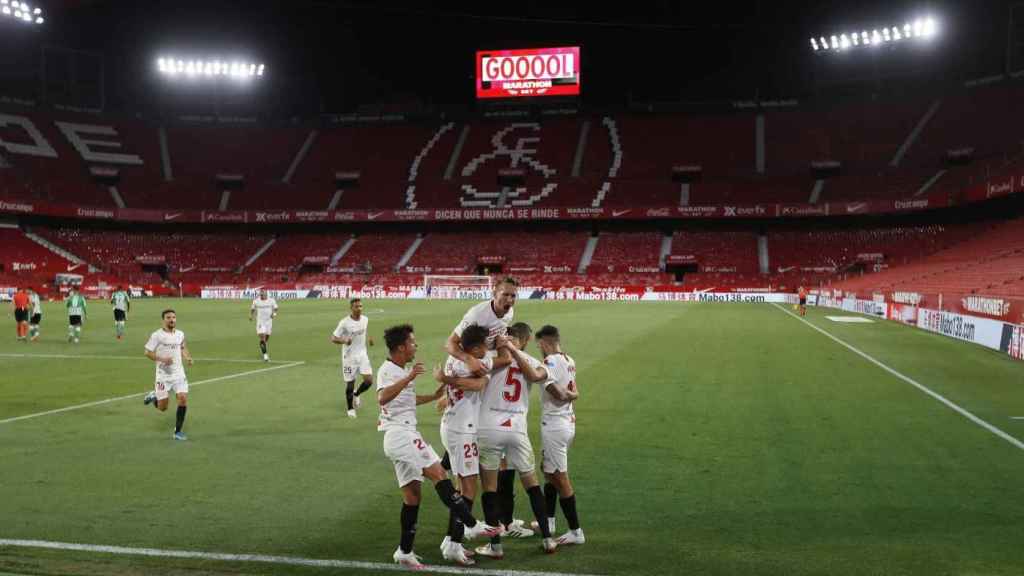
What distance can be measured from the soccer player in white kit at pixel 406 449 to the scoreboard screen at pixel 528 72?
241 ft

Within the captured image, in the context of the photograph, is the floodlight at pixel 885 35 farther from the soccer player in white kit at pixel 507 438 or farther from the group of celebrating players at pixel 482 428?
the soccer player in white kit at pixel 507 438

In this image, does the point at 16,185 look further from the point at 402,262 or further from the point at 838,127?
the point at 838,127

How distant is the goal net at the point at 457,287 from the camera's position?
218ft

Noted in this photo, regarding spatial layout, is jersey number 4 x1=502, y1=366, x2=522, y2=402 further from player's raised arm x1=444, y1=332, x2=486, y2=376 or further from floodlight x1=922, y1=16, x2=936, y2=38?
floodlight x1=922, y1=16, x2=936, y2=38

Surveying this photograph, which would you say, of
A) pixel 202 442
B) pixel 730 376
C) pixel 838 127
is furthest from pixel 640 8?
pixel 202 442

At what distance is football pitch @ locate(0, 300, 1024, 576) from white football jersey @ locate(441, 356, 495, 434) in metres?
1.14

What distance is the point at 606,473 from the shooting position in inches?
379

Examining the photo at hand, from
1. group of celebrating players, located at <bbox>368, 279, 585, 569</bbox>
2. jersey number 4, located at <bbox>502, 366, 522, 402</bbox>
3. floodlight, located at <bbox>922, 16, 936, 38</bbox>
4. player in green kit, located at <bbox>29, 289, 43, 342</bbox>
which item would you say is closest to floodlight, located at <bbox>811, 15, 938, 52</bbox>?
floodlight, located at <bbox>922, 16, 936, 38</bbox>

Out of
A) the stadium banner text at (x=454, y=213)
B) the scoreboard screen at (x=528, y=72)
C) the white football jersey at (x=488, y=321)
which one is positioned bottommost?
the white football jersey at (x=488, y=321)

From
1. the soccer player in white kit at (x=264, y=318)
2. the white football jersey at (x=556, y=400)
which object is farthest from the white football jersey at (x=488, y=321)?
the soccer player in white kit at (x=264, y=318)

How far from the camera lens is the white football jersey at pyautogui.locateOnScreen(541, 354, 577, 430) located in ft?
23.2

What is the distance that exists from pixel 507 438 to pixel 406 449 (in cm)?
88

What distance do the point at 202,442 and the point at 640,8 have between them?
61.9m

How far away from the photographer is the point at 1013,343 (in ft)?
75.7
